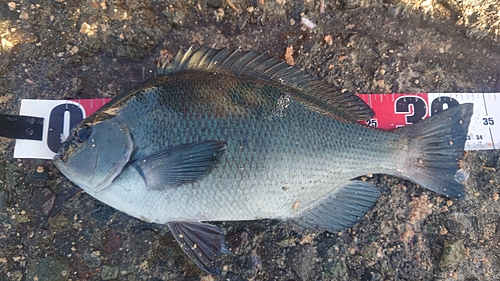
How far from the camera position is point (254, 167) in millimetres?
1725

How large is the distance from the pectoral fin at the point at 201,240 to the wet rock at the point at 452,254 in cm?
142

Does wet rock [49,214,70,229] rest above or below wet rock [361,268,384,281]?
below

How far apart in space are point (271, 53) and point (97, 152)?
52.1 inches

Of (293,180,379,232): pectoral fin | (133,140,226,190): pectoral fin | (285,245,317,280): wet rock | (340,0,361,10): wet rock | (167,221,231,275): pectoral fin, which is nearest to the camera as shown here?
(133,140,226,190): pectoral fin

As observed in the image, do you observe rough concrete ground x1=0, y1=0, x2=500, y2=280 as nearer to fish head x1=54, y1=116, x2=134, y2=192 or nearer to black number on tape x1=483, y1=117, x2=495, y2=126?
black number on tape x1=483, y1=117, x2=495, y2=126

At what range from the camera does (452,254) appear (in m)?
2.08

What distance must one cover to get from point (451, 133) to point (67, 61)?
2.52m

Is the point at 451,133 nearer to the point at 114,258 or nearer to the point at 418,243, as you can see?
the point at 418,243

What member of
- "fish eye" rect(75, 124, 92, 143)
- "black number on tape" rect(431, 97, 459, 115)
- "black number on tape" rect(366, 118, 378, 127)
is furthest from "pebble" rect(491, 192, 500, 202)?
"fish eye" rect(75, 124, 92, 143)

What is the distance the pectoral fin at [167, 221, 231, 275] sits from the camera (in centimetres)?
181

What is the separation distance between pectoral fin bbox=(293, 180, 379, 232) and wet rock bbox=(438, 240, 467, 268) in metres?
0.62

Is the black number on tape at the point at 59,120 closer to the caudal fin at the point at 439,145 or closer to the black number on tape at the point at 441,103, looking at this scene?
the caudal fin at the point at 439,145

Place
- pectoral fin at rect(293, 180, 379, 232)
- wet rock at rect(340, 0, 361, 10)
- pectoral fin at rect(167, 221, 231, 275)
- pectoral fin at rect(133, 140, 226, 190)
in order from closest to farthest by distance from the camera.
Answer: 1. pectoral fin at rect(133, 140, 226, 190)
2. pectoral fin at rect(167, 221, 231, 275)
3. pectoral fin at rect(293, 180, 379, 232)
4. wet rock at rect(340, 0, 361, 10)

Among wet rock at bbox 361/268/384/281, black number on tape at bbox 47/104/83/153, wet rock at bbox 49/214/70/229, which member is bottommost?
wet rock at bbox 49/214/70/229
